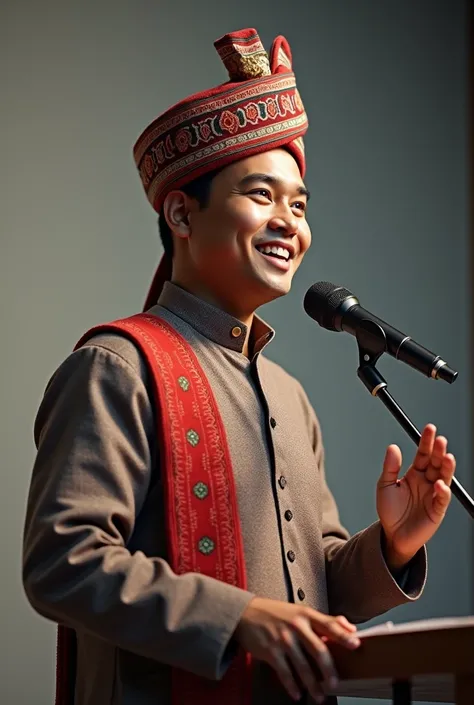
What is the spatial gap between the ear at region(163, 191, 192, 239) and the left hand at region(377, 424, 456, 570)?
656 mm

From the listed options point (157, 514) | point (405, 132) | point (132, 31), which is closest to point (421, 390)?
point (405, 132)

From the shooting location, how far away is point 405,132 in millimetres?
3955

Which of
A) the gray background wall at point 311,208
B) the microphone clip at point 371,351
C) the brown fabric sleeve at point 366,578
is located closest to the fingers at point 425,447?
the microphone clip at point 371,351

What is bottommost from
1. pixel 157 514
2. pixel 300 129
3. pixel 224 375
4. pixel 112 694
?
pixel 112 694

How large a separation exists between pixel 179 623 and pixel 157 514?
299 millimetres

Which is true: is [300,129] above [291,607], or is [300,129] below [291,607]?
above

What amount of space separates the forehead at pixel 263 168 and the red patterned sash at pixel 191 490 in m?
0.36

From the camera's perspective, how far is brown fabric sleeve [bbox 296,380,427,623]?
212cm

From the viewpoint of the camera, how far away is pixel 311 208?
12.3 ft

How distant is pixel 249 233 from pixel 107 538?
2.29 ft

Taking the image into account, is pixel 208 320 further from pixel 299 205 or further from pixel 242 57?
pixel 242 57

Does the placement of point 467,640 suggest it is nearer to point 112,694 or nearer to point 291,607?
point 291,607

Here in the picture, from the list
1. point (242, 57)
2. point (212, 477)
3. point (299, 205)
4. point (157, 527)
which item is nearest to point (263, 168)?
point (299, 205)

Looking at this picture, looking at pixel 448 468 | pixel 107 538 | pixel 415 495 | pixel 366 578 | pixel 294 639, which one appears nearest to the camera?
pixel 294 639
